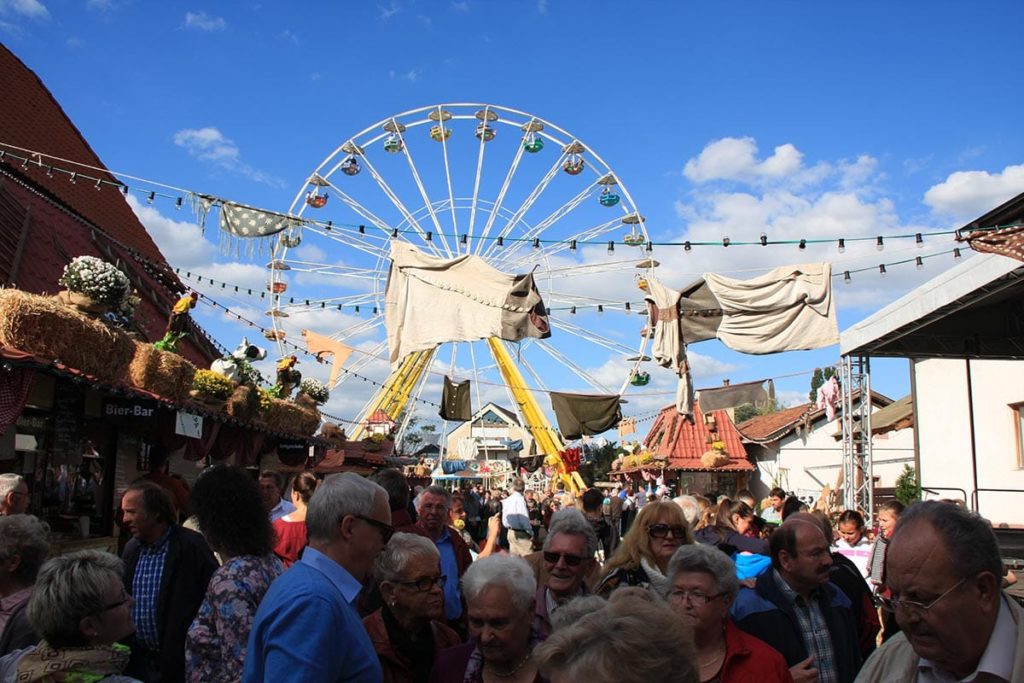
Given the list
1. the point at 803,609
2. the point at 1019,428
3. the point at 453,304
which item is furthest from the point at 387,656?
the point at 1019,428

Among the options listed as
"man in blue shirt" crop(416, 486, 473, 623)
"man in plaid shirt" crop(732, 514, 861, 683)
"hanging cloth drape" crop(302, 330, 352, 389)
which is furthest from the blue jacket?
"hanging cloth drape" crop(302, 330, 352, 389)

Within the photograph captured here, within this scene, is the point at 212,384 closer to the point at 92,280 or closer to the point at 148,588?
the point at 92,280

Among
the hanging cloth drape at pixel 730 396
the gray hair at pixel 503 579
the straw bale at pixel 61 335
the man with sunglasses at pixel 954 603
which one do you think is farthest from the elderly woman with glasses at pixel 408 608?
the hanging cloth drape at pixel 730 396

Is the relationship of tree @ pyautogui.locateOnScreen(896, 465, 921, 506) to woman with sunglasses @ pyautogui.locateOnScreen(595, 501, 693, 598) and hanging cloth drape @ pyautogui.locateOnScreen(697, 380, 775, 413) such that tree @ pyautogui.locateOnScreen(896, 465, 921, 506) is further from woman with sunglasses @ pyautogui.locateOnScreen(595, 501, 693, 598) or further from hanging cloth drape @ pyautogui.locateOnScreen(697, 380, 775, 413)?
woman with sunglasses @ pyautogui.locateOnScreen(595, 501, 693, 598)

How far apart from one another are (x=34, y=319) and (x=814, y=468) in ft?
86.9

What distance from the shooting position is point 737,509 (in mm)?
7129

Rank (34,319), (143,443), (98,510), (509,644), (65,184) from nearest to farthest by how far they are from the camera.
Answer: (509,644) < (34,319) < (98,510) < (143,443) < (65,184)

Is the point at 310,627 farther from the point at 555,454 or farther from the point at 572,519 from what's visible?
the point at 555,454

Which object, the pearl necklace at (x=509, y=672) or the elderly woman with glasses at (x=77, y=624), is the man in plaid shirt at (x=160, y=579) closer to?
the elderly woman with glasses at (x=77, y=624)

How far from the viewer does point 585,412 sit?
66.1 feet

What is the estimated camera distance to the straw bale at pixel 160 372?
768 cm

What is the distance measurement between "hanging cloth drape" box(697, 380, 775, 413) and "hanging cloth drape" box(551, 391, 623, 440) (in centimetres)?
210

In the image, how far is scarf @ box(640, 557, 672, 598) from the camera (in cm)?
372

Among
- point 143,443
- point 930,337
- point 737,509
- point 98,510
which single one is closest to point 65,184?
point 143,443
